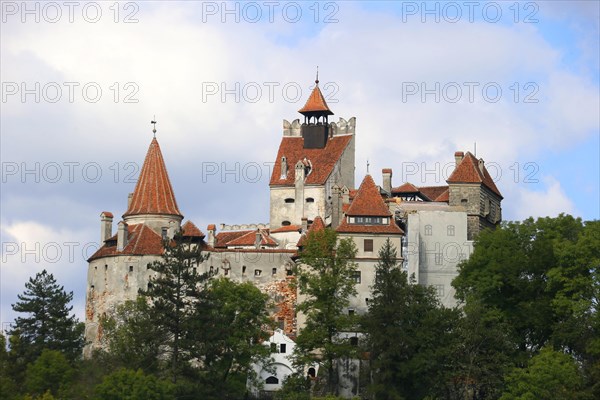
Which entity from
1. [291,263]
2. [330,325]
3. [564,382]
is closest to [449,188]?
[291,263]

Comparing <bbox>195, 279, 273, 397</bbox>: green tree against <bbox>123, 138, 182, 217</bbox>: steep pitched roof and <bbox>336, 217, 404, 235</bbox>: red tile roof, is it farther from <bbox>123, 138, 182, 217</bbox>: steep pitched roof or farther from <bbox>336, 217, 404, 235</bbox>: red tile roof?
<bbox>123, 138, 182, 217</bbox>: steep pitched roof

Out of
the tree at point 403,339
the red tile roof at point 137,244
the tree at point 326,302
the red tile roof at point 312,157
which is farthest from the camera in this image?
the red tile roof at point 312,157

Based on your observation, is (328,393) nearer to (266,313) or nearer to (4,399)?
(266,313)

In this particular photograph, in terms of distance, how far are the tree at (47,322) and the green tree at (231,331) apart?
904 centimetres

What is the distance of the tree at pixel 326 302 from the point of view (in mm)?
101812

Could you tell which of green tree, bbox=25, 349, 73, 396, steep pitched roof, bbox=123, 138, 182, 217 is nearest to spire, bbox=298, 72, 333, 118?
steep pitched roof, bbox=123, 138, 182, 217

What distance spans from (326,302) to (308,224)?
21.3 meters

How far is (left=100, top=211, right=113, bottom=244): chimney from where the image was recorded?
12331 centimetres

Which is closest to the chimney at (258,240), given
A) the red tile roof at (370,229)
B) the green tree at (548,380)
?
the red tile roof at (370,229)

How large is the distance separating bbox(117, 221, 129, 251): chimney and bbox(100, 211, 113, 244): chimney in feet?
10.8

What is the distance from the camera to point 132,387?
92.9 metres

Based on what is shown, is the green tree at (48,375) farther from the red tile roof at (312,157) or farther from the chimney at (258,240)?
the red tile roof at (312,157)

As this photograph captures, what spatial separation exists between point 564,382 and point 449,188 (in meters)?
27.4

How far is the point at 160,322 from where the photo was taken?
98250 millimetres
